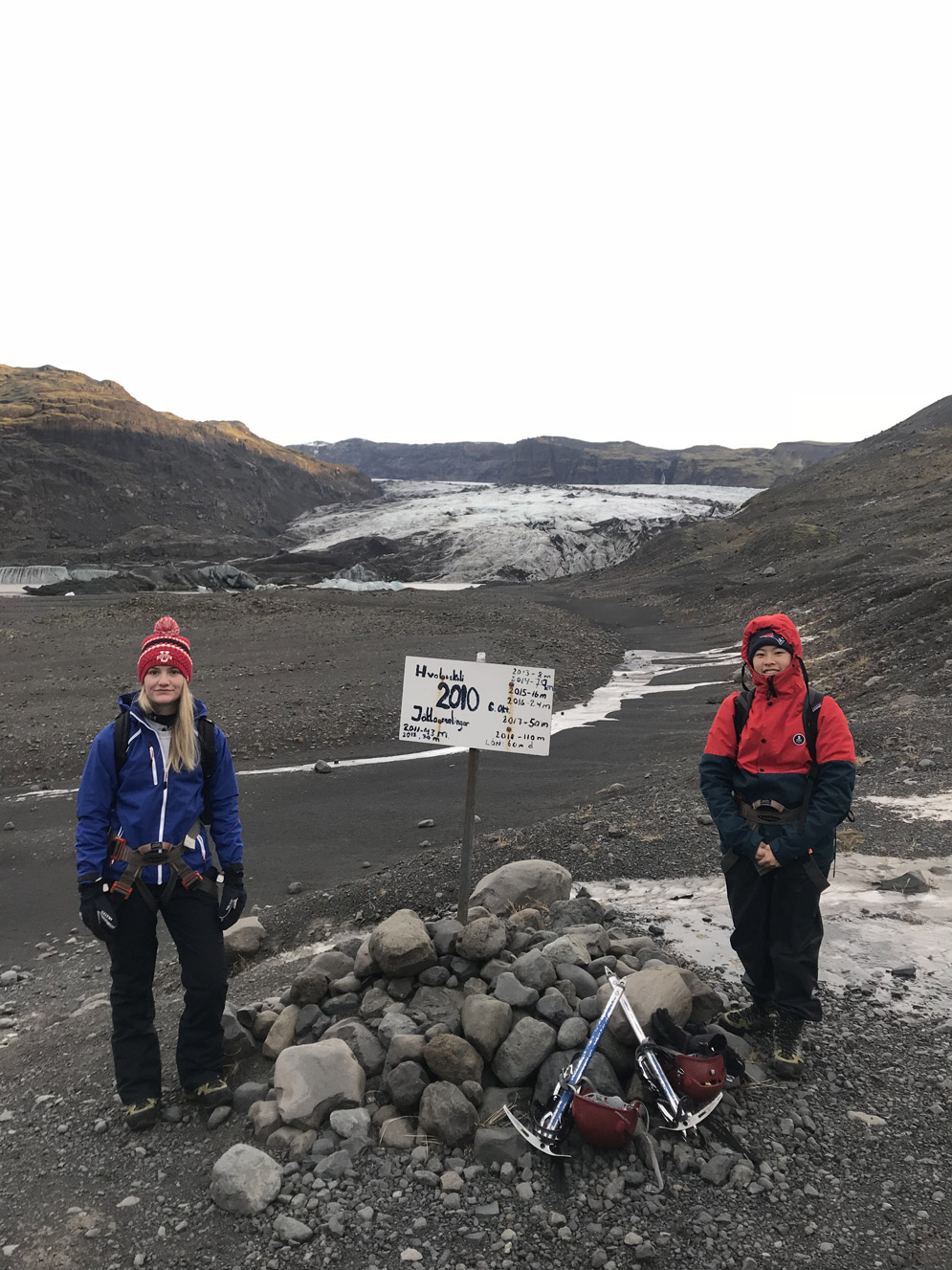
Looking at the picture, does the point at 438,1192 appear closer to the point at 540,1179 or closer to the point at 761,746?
the point at 540,1179

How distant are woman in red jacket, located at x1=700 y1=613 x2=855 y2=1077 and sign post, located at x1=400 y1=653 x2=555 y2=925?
122 cm

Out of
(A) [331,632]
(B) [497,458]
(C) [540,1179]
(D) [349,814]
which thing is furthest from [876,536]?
(B) [497,458]

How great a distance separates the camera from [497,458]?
593 ft

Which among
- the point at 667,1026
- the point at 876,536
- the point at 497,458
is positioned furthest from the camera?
the point at 497,458

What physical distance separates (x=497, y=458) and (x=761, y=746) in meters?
182

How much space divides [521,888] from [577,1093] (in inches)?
97.7

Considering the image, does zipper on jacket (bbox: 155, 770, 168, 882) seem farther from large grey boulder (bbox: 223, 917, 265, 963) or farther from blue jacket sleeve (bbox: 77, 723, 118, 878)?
large grey boulder (bbox: 223, 917, 265, 963)

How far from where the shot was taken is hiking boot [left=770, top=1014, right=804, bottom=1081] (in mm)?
3807

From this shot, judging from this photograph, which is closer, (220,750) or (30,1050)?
(220,750)

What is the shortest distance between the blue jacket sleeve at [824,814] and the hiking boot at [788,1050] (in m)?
0.90

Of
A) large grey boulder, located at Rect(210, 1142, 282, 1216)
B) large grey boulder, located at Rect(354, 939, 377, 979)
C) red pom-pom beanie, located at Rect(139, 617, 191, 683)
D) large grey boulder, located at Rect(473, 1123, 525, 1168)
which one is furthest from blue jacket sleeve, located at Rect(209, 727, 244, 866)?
large grey boulder, located at Rect(473, 1123, 525, 1168)

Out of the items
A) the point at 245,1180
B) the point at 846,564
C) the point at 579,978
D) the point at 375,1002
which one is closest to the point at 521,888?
the point at 579,978

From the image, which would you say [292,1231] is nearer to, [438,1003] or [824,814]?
[438,1003]

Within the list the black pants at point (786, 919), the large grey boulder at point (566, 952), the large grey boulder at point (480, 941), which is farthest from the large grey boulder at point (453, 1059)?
the black pants at point (786, 919)
